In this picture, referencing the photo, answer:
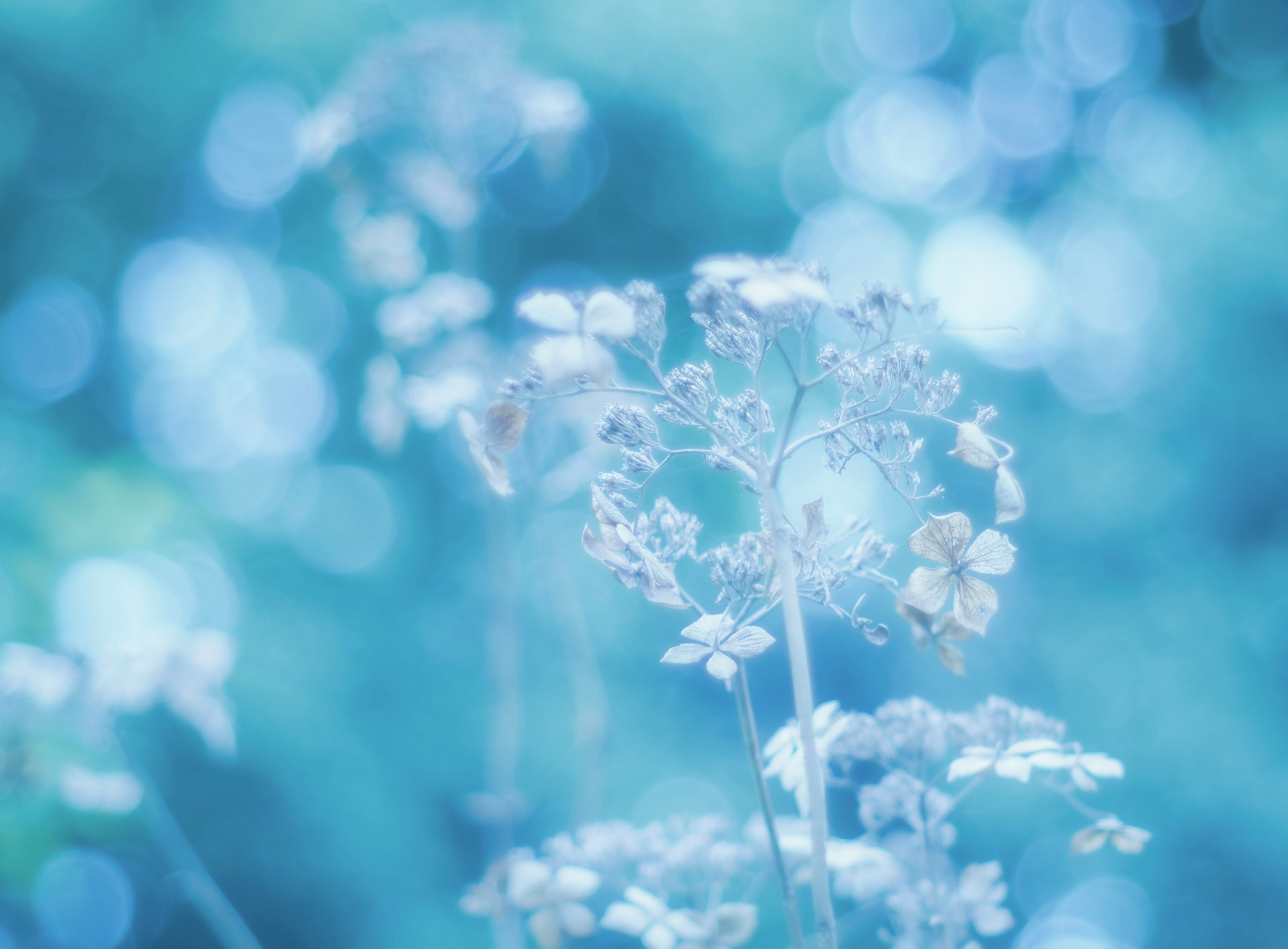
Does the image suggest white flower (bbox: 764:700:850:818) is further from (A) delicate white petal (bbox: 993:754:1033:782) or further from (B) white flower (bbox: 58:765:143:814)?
(B) white flower (bbox: 58:765:143:814)

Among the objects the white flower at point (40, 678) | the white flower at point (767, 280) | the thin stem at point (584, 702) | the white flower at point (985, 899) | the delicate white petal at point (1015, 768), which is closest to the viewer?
the white flower at point (767, 280)

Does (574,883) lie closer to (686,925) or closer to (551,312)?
(686,925)

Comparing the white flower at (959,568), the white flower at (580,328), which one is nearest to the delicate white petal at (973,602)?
the white flower at (959,568)

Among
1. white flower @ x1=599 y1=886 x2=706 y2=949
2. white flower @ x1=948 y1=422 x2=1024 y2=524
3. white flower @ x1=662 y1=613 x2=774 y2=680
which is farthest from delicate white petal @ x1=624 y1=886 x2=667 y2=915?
white flower @ x1=948 y1=422 x2=1024 y2=524

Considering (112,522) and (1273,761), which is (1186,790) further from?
(112,522)

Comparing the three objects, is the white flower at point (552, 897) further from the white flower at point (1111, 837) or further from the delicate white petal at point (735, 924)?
the white flower at point (1111, 837)

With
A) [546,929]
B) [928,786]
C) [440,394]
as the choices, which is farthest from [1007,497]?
[440,394]
